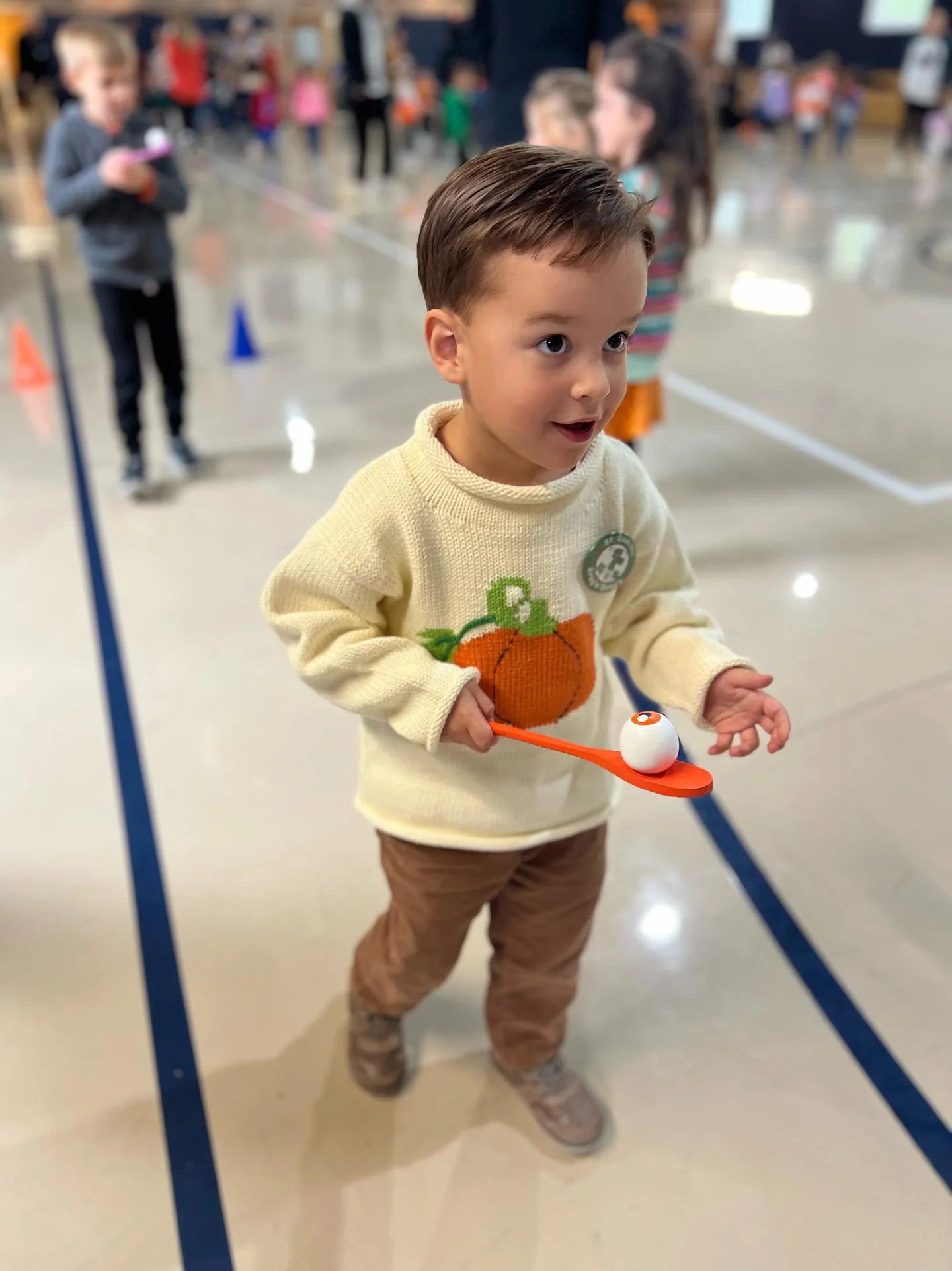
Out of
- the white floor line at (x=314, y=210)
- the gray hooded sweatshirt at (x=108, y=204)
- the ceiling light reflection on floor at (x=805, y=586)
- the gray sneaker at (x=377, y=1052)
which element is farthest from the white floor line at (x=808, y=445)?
the white floor line at (x=314, y=210)

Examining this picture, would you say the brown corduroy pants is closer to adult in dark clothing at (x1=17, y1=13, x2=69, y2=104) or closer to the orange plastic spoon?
the orange plastic spoon

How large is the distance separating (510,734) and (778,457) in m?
2.33

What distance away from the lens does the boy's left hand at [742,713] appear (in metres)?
0.86

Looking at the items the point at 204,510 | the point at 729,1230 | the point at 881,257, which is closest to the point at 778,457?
the point at 204,510

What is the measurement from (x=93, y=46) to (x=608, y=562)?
2079mm

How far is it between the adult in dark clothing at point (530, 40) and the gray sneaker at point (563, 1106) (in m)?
2.84

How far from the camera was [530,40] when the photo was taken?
299 centimetres

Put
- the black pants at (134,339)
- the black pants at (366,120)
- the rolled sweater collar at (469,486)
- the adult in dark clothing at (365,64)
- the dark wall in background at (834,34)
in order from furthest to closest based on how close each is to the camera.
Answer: the dark wall in background at (834,34) < the black pants at (366,120) < the adult in dark clothing at (365,64) < the black pants at (134,339) < the rolled sweater collar at (469,486)

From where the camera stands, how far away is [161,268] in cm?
245

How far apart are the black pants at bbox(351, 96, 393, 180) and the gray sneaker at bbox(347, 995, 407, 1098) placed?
24.5 feet

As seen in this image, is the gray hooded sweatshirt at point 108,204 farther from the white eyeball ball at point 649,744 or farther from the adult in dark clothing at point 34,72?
the adult in dark clothing at point 34,72

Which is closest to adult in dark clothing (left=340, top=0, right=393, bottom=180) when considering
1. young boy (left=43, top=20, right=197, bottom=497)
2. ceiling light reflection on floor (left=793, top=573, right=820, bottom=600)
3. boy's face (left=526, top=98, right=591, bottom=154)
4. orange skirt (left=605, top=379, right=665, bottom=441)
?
young boy (left=43, top=20, right=197, bottom=497)

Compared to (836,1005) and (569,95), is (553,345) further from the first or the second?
(569,95)

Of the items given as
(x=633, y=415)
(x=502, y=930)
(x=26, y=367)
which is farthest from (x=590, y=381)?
(x=26, y=367)
